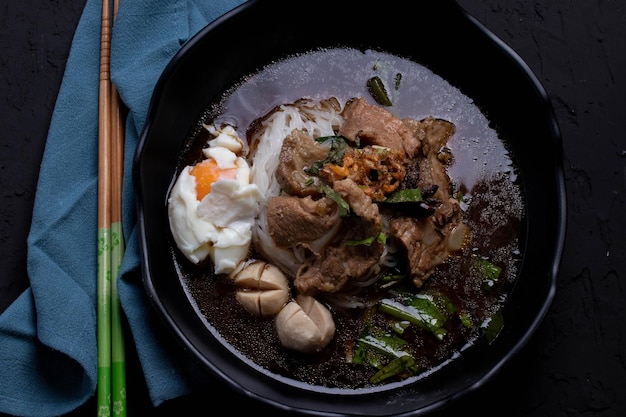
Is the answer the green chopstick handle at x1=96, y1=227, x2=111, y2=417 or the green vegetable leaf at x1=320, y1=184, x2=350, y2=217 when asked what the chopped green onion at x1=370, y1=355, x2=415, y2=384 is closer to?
the green vegetable leaf at x1=320, y1=184, x2=350, y2=217

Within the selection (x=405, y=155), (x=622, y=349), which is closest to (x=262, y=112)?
(x=405, y=155)

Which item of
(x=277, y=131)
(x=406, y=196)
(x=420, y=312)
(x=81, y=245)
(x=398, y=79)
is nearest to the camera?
(x=406, y=196)

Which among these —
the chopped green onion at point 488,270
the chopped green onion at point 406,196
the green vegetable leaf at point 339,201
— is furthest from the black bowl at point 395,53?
the green vegetable leaf at point 339,201

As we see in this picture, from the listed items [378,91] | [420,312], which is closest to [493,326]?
[420,312]

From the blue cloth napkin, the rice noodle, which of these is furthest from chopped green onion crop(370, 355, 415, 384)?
the blue cloth napkin

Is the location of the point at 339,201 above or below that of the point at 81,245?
above

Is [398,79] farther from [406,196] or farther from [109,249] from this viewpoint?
[109,249]

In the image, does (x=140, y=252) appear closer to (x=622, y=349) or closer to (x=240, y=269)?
(x=240, y=269)
